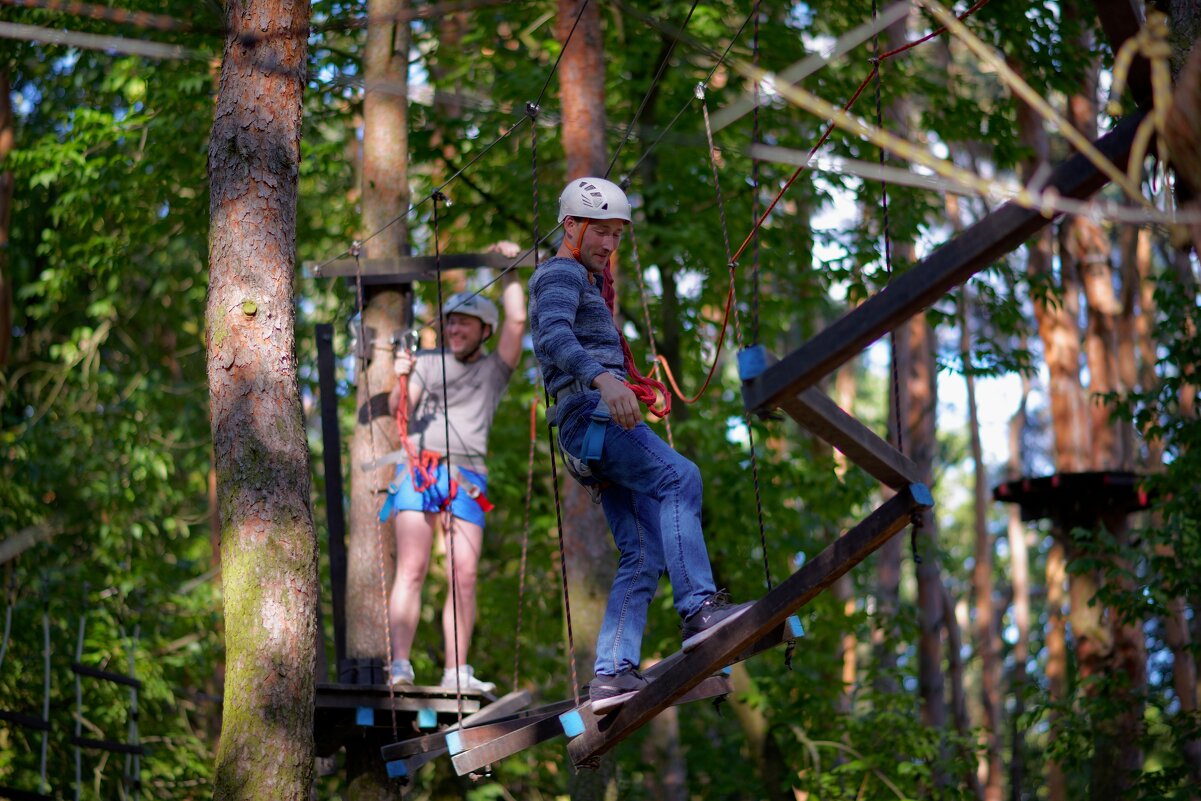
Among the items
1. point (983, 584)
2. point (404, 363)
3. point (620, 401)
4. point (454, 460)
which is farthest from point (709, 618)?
point (983, 584)

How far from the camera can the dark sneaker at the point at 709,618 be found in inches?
180

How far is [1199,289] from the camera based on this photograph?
937cm

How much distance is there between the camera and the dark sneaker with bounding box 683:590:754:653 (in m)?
4.57

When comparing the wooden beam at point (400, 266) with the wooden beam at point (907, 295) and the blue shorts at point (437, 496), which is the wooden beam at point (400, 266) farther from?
the wooden beam at point (907, 295)

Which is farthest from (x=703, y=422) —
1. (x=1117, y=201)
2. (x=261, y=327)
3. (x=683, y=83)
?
(x=1117, y=201)

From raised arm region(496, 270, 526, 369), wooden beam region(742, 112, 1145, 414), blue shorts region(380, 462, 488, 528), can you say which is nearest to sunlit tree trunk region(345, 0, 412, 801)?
blue shorts region(380, 462, 488, 528)

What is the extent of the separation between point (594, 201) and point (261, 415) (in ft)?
4.90

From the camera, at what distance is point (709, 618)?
4.73 m

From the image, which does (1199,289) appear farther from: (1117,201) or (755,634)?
(1117,201)

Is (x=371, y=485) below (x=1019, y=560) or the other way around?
below

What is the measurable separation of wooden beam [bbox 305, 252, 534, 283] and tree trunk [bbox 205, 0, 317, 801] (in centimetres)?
178

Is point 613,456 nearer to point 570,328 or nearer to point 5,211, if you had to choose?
point 570,328

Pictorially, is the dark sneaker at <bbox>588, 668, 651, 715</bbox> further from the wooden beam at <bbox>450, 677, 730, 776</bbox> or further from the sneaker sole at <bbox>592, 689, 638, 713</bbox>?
the wooden beam at <bbox>450, 677, 730, 776</bbox>

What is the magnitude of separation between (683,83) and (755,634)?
8149mm
